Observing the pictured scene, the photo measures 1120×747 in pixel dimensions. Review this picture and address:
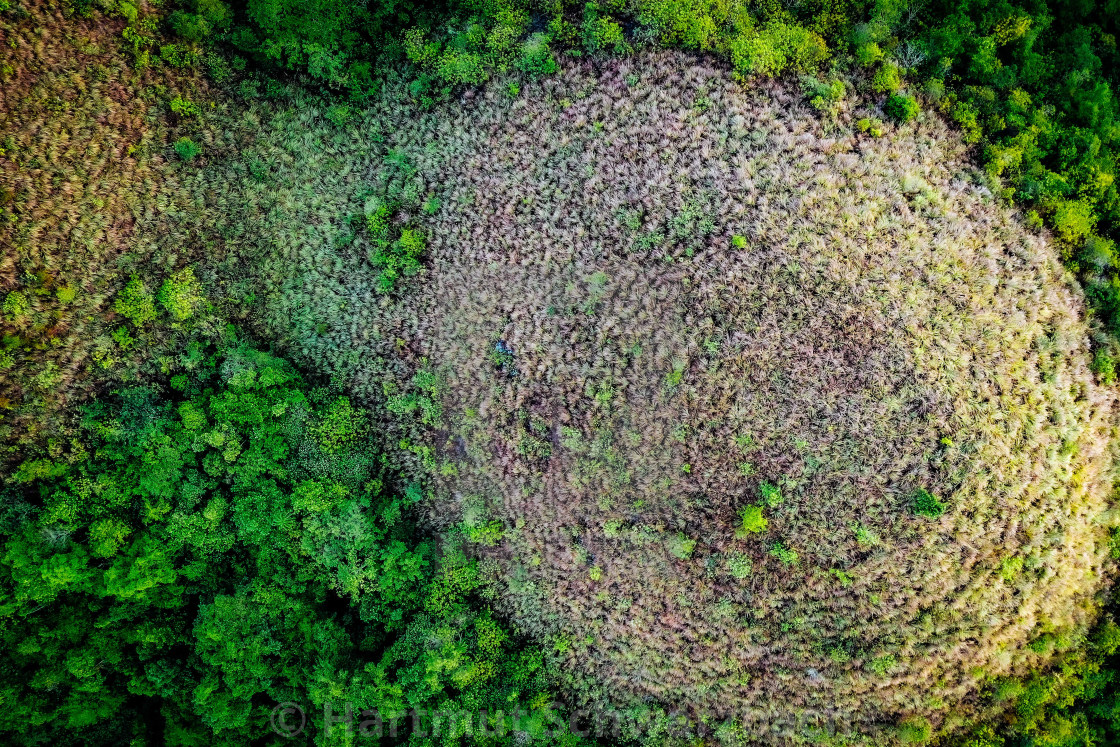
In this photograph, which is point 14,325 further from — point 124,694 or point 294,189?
point 124,694

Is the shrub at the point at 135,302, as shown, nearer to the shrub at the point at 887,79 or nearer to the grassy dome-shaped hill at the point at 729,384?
the grassy dome-shaped hill at the point at 729,384

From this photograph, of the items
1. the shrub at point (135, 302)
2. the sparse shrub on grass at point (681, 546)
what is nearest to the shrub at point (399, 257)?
the shrub at point (135, 302)

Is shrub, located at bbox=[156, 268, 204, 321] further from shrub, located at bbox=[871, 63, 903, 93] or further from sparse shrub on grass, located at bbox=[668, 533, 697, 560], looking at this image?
shrub, located at bbox=[871, 63, 903, 93]

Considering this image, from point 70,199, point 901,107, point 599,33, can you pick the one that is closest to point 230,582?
point 70,199

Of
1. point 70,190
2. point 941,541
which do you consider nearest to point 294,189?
point 70,190

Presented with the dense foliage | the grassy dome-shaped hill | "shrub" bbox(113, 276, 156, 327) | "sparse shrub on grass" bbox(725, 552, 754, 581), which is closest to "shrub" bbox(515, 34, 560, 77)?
the grassy dome-shaped hill

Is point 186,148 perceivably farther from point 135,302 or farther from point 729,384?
point 729,384
